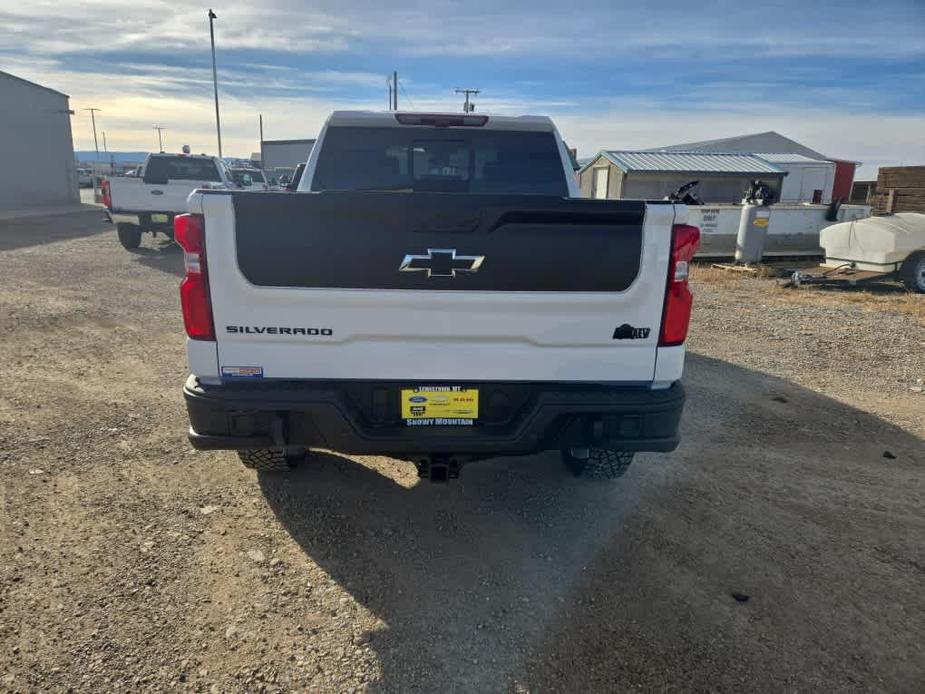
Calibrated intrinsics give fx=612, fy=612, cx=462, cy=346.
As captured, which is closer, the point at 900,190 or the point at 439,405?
the point at 439,405

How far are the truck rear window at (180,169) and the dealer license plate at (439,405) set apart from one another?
1324 centimetres

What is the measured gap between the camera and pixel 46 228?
19.3 meters

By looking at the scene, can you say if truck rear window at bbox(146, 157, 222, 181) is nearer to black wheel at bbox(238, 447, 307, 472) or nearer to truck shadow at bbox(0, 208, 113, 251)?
truck shadow at bbox(0, 208, 113, 251)

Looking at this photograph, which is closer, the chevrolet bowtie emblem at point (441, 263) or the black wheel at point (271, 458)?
the chevrolet bowtie emblem at point (441, 263)

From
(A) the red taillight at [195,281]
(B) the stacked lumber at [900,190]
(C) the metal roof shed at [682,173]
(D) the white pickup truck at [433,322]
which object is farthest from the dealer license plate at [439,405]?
(C) the metal roof shed at [682,173]

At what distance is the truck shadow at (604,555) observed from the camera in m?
2.53

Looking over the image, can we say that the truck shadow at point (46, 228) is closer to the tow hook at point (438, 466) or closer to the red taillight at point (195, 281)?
the red taillight at point (195, 281)

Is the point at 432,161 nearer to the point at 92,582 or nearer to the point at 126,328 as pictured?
the point at 92,582

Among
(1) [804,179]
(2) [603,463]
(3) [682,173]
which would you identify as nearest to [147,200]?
(2) [603,463]

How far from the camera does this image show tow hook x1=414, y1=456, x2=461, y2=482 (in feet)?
9.51

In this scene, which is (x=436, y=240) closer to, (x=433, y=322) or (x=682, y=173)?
(x=433, y=322)

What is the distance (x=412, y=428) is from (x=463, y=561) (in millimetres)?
830

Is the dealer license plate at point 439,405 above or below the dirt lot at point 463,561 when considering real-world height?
above

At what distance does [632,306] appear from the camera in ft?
9.03
